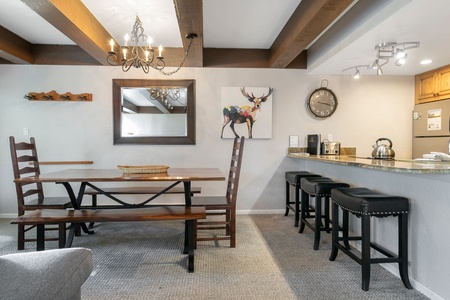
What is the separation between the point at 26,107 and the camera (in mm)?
3828

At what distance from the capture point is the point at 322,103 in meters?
4.02

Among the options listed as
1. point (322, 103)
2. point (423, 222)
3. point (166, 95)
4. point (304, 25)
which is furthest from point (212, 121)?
point (423, 222)

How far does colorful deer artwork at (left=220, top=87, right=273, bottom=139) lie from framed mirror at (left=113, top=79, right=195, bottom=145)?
0.49 meters

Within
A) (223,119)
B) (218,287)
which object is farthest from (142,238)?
(223,119)

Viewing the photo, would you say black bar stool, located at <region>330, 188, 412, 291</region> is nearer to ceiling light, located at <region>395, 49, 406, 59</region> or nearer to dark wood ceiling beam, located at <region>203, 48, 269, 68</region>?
ceiling light, located at <region>395, 49, 406, 59</region>

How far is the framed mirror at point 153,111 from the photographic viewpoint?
388cm

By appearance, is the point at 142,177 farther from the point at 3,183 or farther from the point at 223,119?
the point at 3,183

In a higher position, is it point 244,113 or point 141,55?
point 141,55

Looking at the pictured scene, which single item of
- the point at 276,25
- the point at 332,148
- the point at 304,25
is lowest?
the point at 332,148

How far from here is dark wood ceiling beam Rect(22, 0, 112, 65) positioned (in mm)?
2205

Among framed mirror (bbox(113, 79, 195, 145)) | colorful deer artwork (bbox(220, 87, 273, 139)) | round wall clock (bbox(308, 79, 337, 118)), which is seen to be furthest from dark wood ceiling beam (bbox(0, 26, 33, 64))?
round wall clock (bbox(308, 79, 337, 118))

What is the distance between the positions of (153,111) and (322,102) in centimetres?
242

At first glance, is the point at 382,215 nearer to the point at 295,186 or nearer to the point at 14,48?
the point at 295,186

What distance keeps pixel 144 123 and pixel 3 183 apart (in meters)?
2.11
